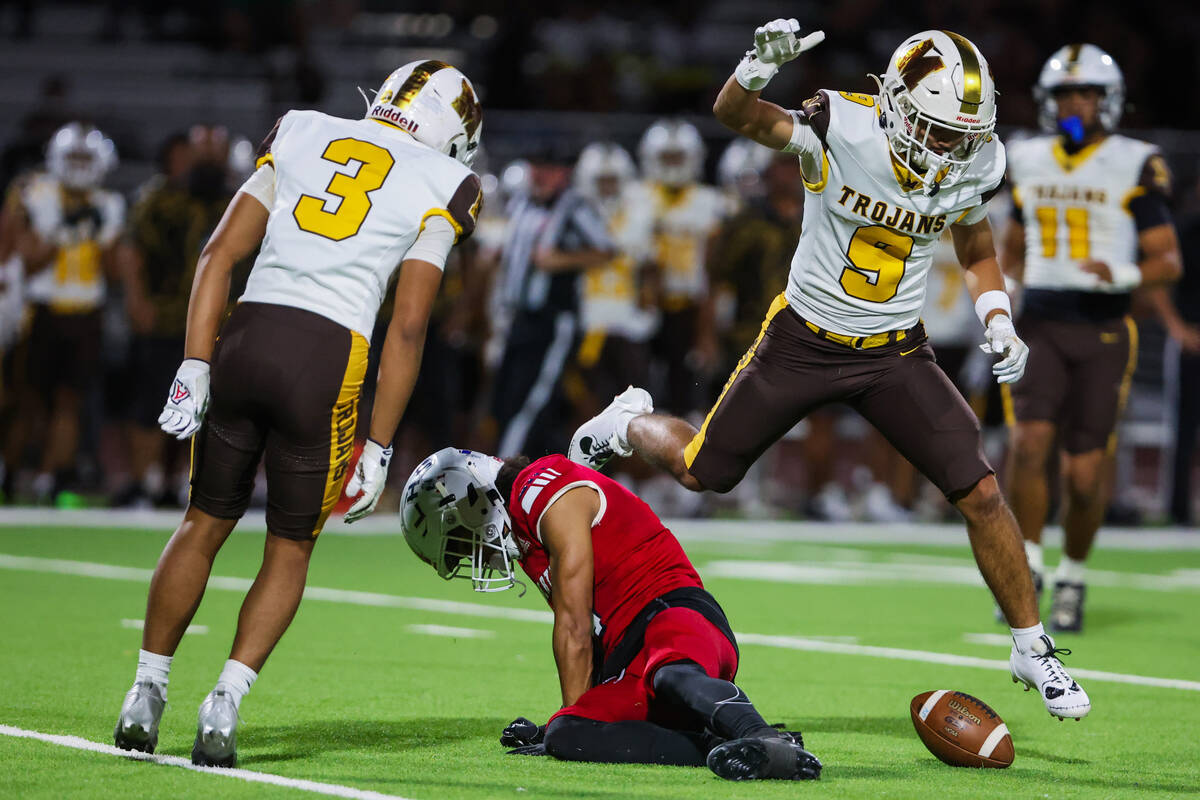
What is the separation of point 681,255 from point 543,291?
4.98 ft

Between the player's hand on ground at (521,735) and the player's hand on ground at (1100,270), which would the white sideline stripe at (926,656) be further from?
the player's hand on ground at (521,735)

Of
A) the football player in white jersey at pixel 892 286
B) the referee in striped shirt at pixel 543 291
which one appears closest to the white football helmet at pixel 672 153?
the referee in striped shirt at pixel 543 291

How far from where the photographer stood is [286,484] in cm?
427

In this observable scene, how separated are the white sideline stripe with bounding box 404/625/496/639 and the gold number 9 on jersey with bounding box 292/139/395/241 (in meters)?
2.77

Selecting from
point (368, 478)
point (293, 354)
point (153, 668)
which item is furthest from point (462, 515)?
point (153, 668)

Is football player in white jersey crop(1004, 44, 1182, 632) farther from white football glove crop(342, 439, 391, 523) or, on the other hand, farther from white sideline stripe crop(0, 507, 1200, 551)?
white football glove crop(342, 439, 391, 523)

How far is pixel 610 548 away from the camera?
15.9 ft

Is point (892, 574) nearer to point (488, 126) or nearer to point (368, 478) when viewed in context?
point (368, 478)

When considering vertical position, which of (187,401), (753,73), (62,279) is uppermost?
(753,73)

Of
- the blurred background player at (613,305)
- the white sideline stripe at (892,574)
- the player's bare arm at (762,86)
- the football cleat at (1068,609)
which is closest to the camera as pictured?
the player's bare arm at (762,86)

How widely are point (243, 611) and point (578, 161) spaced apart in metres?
9.04

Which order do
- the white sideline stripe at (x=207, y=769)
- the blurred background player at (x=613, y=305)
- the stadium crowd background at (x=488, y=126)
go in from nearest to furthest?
the white sideline stripe at (x=207, y=769)
the stadium crowd background at (x=488, y=126)
the blurred background player at (x=613, y=305)

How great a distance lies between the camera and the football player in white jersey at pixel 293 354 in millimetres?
4219

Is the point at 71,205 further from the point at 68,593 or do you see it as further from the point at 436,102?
the point at 436,102
